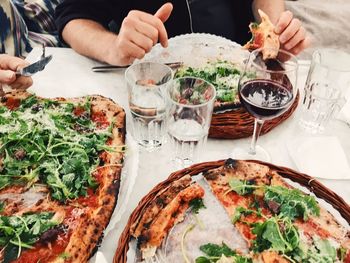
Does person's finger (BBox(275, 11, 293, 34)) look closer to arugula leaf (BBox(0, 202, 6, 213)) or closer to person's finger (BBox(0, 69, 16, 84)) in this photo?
person's finger (BBox(0, 69, 16, 84))

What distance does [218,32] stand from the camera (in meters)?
2.08

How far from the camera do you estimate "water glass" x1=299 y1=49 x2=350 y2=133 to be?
4.48ft

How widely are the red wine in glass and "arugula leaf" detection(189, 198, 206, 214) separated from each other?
31cm

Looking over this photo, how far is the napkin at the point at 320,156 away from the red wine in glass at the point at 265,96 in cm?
20

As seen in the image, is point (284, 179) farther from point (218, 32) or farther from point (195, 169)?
point (218, 32)

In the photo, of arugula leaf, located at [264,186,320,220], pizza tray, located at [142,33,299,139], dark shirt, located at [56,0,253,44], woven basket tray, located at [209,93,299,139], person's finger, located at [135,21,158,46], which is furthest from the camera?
dark shirt, located at [56,0,253,44]

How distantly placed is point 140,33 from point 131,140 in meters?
0.42

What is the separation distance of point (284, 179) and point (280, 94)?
0.25m

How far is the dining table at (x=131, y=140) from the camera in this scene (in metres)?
1.12

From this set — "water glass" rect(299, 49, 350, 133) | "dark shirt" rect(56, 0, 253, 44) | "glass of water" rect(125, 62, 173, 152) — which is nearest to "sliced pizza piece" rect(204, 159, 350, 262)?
"glass of water" rect(125, 62, 173, 152)

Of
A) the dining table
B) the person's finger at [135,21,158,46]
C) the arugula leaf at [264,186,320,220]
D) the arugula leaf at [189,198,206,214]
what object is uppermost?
the person's finger at [135,21,158,46]

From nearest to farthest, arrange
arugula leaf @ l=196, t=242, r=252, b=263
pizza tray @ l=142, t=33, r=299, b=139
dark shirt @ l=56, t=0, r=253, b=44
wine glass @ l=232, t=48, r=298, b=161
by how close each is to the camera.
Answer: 1. arugula leaf @ l=196, t=242, r=252, b=263
2. wine glass @ l=232, t=48, r=298, b=161
3. pizza tray @ l=142, t=33, r=299, b=139
4. dark shirt @ l=56, t=0, r=253, b=44

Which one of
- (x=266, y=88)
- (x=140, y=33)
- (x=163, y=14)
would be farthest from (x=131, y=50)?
(x=266, y=88)

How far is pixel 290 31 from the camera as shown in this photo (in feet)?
4.96
